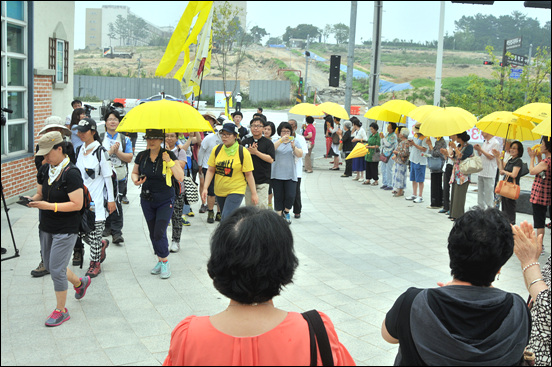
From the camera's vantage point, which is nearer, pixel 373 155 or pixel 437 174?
pixel 437 174

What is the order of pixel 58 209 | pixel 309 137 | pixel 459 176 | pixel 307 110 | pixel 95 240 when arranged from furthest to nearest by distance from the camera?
pixel 309 137 → pixel 307 110 → pixel 459 176 → pixel 95 240 → pixel 58 209

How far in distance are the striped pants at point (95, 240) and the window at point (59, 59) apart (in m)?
6.18

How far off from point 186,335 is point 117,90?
5419 centimetres

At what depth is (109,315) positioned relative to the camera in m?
5.67

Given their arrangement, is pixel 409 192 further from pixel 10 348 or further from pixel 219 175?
pixel 10 348

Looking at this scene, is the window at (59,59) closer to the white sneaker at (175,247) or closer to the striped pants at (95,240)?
the white sneaker at (175,247)

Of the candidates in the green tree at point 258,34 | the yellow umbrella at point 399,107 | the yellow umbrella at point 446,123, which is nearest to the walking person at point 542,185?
the yellow umbrella at point 446,123

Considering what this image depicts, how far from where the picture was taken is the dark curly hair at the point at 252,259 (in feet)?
7.06

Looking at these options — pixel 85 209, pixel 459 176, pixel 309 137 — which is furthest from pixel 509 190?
pixel 309 137

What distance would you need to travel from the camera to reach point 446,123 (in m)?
10.1

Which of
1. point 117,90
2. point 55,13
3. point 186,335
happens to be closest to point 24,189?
point 55,13

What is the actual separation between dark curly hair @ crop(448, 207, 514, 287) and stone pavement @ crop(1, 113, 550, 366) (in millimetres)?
2377

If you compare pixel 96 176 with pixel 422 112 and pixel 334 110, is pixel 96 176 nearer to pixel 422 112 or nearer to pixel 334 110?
pixel 422 112

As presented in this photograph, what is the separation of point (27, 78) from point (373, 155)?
8582 mm
